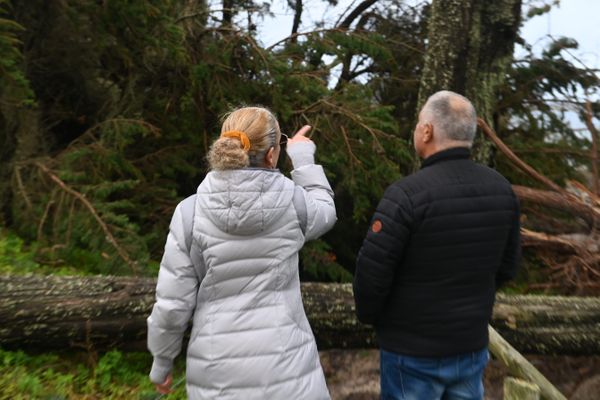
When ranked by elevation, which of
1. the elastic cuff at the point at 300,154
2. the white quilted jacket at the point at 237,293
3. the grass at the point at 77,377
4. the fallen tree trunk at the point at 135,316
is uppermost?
the elastic cuff at the point at 300,154

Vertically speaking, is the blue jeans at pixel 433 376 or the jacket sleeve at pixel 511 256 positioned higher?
the jacket sleeve at pixel 511 256

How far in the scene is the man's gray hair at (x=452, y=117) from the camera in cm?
207

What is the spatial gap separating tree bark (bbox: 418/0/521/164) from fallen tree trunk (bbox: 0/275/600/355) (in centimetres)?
168

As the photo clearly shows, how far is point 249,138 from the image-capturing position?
78.2 inches

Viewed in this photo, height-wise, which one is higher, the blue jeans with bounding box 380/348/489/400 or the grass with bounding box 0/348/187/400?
the blue jeans with bounding box 380/348/489/400

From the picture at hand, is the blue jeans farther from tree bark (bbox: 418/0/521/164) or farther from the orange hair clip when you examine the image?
tree bark (bbox: 418/0/521/164)

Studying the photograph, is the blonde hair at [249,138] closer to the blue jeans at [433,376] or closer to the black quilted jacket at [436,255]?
the black quilted jacket at [436,255]

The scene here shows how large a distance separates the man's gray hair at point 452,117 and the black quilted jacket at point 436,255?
2.5 inches

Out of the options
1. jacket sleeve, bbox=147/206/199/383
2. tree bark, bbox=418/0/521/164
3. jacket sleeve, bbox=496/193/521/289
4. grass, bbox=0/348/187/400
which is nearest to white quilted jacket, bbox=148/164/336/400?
jacket sleeve, bbox=147/206/199/383

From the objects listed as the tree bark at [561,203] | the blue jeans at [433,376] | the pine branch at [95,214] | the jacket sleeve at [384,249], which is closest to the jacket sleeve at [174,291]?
the jacket sleeve at [384,249]

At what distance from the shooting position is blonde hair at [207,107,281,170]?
1.91 m

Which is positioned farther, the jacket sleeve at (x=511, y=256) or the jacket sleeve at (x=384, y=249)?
the jacket sleeve at (x=511, y=256)

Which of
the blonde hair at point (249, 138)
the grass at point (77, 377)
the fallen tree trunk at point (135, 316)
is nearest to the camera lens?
the blonde hair at point (249, 138)

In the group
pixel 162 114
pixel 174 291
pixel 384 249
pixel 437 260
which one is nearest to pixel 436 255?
pixel 437 260
